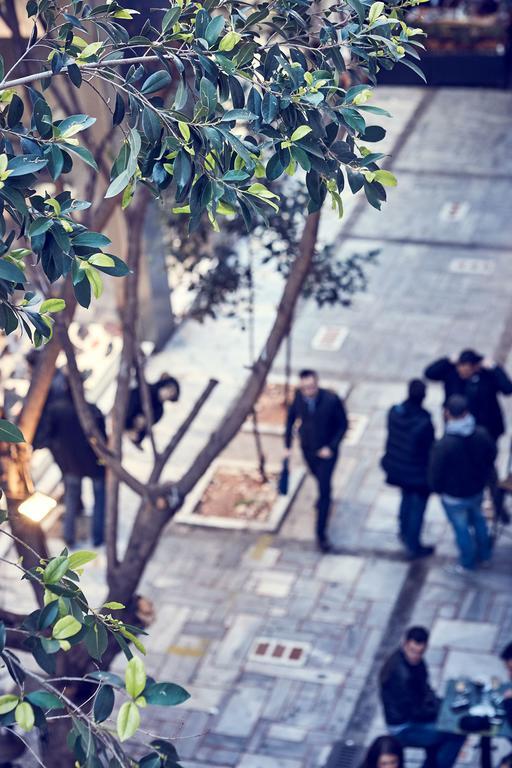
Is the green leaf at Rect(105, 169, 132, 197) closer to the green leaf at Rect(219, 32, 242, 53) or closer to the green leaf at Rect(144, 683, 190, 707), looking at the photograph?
the green leaf at Rect(219, 32, 242, 53)

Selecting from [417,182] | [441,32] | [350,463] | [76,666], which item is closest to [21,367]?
[350,463]

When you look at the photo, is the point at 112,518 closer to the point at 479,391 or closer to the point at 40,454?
A: the point at 479,391

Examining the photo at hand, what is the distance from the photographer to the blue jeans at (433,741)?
8.07 metres

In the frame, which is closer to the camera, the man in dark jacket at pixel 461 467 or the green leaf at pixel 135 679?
the green leaf at pixel 135 679

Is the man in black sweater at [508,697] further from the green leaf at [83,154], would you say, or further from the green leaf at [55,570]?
the green leaf at [83,154]

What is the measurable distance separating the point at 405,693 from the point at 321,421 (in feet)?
9.35

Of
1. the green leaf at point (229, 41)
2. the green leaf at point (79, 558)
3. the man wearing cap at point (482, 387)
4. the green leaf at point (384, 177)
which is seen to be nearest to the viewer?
the green leaf at point (79, 558)

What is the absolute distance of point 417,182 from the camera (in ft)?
57.5

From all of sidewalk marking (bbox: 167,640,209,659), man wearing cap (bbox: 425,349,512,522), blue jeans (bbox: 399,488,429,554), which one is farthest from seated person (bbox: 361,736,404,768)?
man wearing cap (bbox: 425,349,512,522)

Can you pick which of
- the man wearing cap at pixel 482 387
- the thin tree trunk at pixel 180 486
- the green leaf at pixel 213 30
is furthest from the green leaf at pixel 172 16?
the man wearing cap at pixel 482 387

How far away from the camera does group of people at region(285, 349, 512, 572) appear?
9844 mm

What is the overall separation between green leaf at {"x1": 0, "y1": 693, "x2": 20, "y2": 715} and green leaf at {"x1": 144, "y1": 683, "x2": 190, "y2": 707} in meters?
0.39

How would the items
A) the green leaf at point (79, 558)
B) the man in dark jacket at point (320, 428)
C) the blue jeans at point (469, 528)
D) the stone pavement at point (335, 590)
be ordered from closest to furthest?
the green leaf at point (79, 558)
the stone pavement at point (335, 590)
the blue jeans at point (469, 528)
the man in dark jacket at point (320, 428)

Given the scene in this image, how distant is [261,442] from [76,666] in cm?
490
